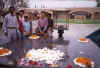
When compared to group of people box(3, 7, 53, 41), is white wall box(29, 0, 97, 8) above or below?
above

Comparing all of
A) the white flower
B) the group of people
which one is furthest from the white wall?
the white flower

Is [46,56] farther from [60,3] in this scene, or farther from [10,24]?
[60,3]

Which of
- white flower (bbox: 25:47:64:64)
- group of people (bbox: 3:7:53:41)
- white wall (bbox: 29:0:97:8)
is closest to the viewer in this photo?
white flower (bbox: 25:47:64:64)

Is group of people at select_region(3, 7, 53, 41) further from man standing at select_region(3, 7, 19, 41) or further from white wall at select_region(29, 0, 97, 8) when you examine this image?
white wall at select_region(29, 0, 97, 8)

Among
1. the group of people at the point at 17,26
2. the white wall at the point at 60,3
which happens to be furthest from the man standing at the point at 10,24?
the white wall at the point at 60,3

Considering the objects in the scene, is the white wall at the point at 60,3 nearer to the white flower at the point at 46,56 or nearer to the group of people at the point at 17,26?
Answer: the group of people at the point at 17,26

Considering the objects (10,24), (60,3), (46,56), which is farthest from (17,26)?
(60,3)

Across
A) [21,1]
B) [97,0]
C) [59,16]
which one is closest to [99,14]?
[97,0]

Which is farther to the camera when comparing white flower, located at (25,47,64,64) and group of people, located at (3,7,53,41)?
group of people, located at (3,7,53,41)

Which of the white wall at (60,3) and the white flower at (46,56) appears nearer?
the white flower at (46,56)

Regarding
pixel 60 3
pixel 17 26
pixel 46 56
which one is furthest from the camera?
pixel 60 3

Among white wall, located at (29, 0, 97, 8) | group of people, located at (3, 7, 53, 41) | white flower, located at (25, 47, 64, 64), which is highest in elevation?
white wall, located at (29, 0, 97, 8)

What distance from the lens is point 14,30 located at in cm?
186

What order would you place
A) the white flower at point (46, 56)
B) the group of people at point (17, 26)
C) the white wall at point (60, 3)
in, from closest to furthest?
the white flower at point (46, 56), the group of people at point (17, 26), the white wall at point (60, 3)
